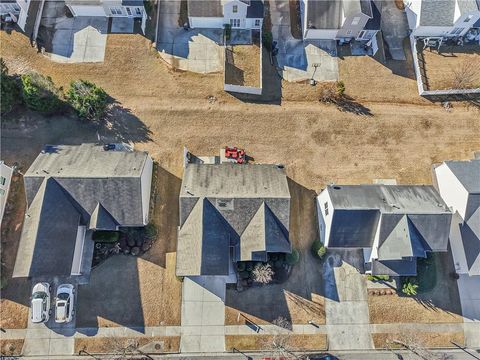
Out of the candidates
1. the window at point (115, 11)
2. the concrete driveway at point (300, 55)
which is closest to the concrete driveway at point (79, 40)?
the window at point (115, 11)

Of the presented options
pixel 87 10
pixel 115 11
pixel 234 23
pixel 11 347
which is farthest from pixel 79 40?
pixel 11 347

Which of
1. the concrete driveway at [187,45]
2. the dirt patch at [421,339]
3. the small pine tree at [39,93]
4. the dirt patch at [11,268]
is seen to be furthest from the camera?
the concrete driveway at [187,45]

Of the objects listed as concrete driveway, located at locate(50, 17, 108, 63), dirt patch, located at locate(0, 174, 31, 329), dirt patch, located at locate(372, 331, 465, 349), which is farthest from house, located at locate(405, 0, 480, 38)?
dirt patch, located at locate(0, 174, 31, 329)

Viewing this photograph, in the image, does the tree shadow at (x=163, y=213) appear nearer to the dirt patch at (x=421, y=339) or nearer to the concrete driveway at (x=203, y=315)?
the concrete driveway at (x=203, y=315)

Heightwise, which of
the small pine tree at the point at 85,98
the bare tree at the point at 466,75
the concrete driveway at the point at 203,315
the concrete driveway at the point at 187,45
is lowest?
the concrete driveway at the point at 203,315

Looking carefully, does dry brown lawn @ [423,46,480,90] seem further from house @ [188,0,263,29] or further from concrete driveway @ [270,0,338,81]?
house @ [188,0,263,29]

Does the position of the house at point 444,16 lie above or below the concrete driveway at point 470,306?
above

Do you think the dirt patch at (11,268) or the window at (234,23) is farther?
the window at (234,23)
